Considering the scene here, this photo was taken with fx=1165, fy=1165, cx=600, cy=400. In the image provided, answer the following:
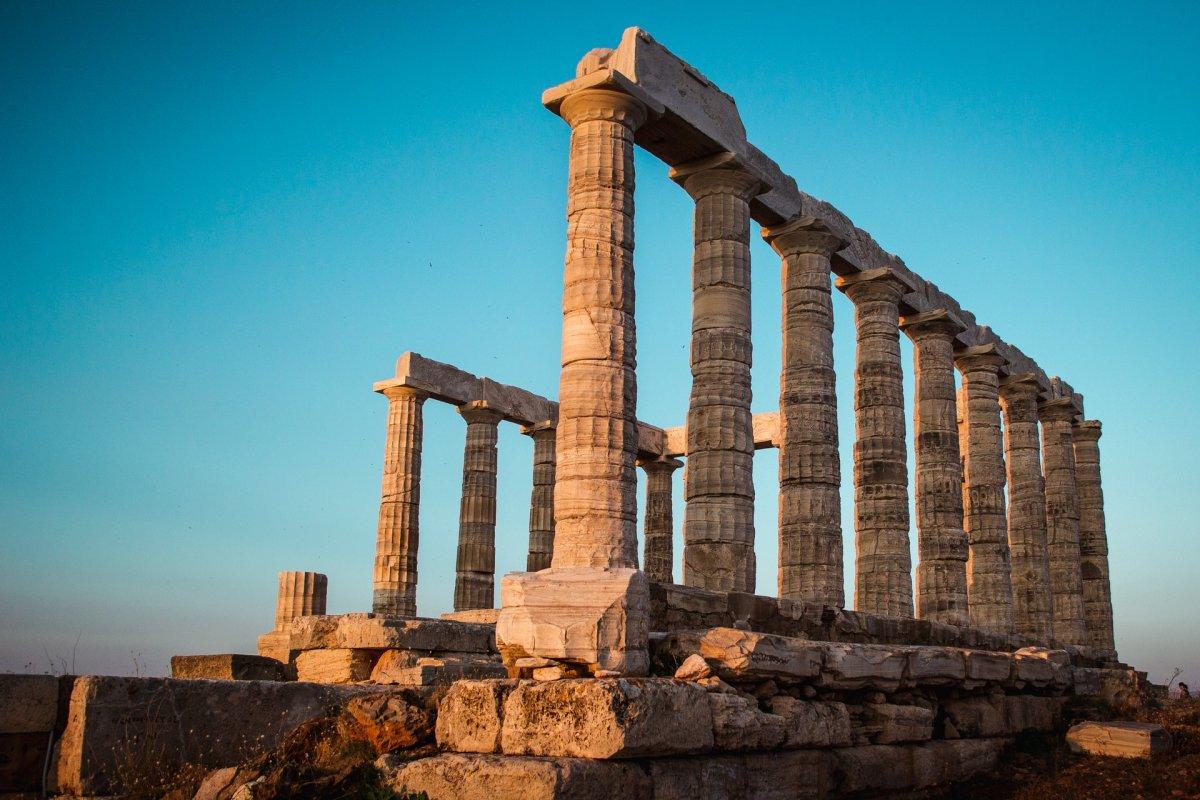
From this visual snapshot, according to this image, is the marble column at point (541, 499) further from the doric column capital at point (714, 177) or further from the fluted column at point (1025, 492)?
the doric column capital at point (714, 177)

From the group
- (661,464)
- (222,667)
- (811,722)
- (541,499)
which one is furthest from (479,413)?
(811,722)

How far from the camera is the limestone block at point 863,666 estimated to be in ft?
39.4

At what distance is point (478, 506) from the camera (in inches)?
1239

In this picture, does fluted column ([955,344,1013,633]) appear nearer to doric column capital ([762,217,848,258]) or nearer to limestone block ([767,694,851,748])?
doric column capital ([762,217,848,258])

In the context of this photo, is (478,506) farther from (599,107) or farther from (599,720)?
(599,720)

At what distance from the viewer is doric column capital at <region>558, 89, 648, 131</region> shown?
1619cm

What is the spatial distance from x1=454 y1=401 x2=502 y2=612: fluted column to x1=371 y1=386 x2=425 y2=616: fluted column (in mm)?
2436

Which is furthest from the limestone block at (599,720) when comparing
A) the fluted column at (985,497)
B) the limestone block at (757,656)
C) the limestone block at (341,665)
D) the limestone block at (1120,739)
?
the fluted column at (985,497)

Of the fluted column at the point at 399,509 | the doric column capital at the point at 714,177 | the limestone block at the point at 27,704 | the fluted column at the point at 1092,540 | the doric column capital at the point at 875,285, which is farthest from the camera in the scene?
the fluted column at the point at 1092,540

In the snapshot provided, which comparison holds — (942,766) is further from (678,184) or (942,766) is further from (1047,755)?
(678,184)

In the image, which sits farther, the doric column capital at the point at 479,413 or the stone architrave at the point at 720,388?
the doric column capital at the point at 479,413

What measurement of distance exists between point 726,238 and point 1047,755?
9329 mm

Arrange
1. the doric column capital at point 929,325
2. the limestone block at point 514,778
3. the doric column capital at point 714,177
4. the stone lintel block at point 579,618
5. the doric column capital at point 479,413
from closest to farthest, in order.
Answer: the limestone block at point 514,778 < the stone lintel block at point 579,618 < the doric column capital at point 714,177 < the doric column capital at point 929,325 < the doric column capital at point 479,413

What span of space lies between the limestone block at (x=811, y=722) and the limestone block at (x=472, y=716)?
2.78 meters
